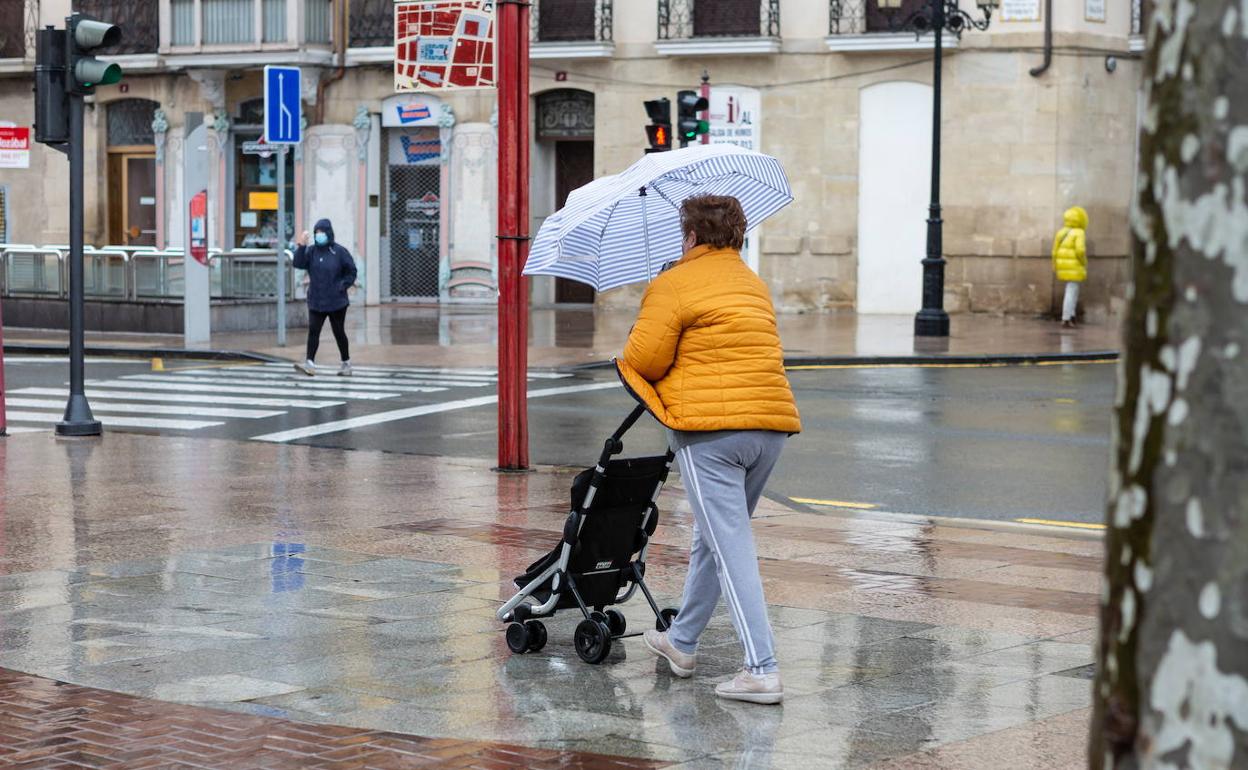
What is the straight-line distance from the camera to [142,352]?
24375 millimetres

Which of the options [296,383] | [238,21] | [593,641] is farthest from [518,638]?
[238,21]

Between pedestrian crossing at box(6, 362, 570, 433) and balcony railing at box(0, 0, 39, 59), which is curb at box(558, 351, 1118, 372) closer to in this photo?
pedestrian crossing at box(6, 362, 570, 433)

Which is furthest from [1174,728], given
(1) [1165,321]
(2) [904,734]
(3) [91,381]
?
(3) [91,381]

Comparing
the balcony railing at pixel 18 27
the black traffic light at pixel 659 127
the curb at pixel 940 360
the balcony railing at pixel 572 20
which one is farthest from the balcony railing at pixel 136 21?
the curb at pixel 940 360

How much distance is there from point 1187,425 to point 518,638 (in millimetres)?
4702

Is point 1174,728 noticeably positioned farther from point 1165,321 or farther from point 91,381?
point 91,381

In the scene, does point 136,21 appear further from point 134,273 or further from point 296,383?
point 296,383

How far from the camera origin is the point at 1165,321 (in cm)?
232

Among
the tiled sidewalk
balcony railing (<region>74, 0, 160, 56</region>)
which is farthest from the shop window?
the tiled sidewalk

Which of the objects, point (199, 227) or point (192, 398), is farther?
point (199, 227)

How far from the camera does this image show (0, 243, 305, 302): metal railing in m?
28.0

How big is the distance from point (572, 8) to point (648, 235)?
30274 millimetres

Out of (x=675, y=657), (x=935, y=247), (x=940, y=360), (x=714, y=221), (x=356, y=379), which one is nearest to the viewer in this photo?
(x=714, y=221)

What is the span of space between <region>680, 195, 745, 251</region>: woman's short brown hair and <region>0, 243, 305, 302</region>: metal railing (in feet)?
71.3
